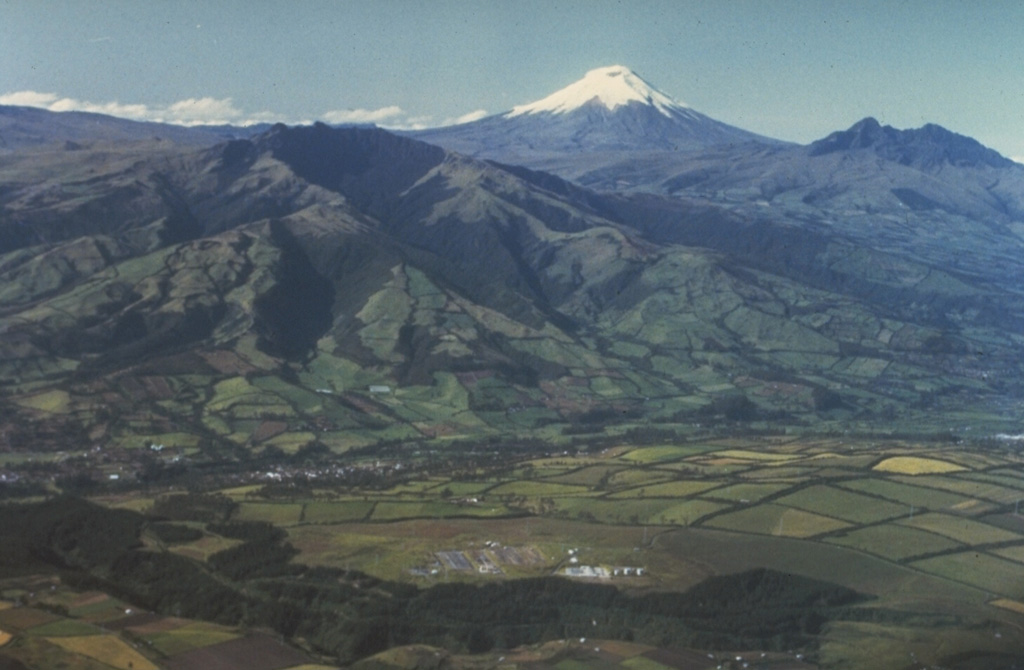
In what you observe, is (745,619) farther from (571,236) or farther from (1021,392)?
(571,236)

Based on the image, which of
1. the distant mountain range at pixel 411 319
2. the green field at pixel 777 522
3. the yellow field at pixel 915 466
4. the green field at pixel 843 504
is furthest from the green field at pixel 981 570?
the distant mountain range at pixel 411 319

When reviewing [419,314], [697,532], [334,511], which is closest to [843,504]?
[697,532]

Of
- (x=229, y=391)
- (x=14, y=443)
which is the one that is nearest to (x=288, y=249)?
(x=229, y=391)

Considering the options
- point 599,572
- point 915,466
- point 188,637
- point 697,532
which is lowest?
point 188,637

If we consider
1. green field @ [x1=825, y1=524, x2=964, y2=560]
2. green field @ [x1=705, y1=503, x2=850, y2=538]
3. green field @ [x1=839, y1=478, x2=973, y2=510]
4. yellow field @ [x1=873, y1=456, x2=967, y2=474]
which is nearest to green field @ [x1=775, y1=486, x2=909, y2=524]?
green field @ [x1=705, y1=503, x2=850, y2=538]

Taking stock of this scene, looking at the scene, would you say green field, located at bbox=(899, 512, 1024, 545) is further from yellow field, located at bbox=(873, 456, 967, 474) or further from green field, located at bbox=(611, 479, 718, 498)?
green field, located at bbox=(611, 479, 718, 498)

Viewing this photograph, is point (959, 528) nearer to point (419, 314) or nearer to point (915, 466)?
point (915, 466)
